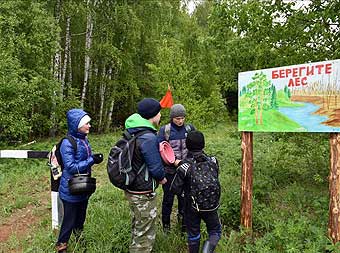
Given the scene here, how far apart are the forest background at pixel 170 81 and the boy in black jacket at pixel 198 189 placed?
488 mm

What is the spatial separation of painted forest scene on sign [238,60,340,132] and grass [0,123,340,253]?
1.29 m

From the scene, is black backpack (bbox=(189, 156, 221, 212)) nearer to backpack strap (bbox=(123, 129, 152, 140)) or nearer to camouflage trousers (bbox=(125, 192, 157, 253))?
camouflage trousers (bbox=(125, 192, 157, 253))

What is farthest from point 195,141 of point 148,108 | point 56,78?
point 56,78

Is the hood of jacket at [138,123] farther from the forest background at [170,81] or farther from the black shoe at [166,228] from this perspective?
the black shoe at [166,228]

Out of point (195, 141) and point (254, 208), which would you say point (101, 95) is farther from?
point (195, 141)

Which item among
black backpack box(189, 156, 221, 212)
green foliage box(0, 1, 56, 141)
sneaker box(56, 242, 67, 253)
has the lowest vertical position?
sneaker box(56, 242, 67, 253)

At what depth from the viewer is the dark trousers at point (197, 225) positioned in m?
3.89

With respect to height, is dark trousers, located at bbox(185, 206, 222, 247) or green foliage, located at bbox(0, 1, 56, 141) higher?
green foliage, located at bbox(0, 1, 56, 141)

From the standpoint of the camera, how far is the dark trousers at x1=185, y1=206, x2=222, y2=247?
3893mm

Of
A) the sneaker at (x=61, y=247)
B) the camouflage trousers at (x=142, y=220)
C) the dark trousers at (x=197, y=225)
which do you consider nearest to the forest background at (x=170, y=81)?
the sneaker at (x=61, y=247)

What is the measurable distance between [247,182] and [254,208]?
2.38ft

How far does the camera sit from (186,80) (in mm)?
13242

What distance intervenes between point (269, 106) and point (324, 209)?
1.79m

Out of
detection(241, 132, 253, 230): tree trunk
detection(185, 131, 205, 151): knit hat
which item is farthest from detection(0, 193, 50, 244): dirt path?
detection(241, 132, 253, 230): tree trunk
